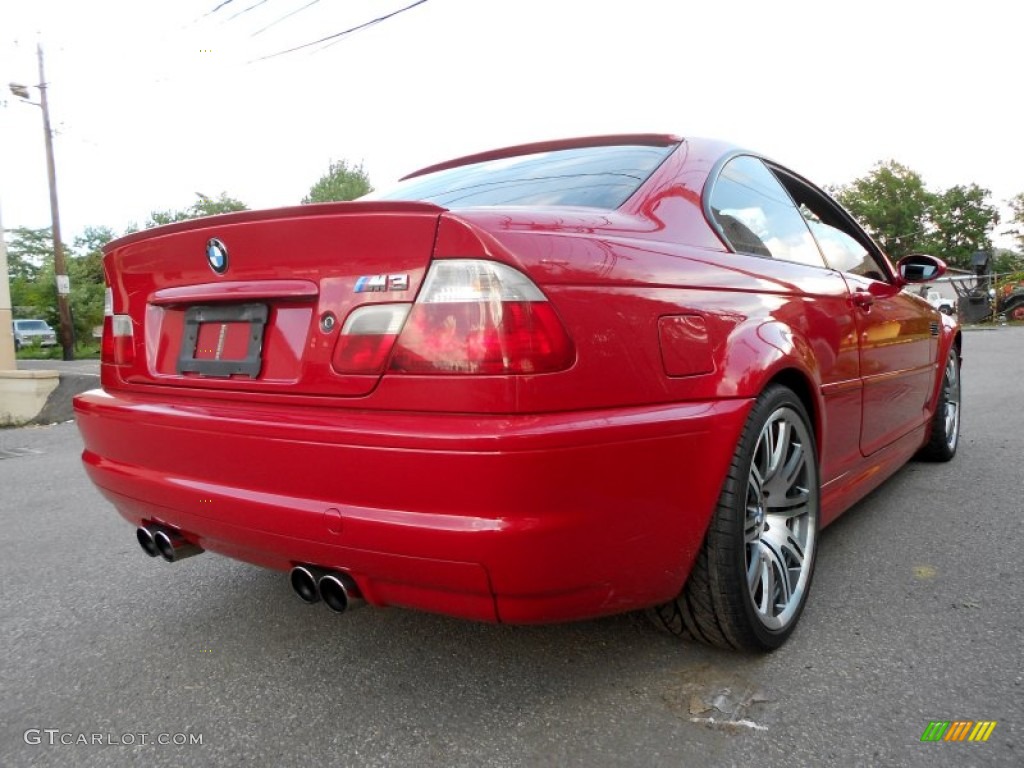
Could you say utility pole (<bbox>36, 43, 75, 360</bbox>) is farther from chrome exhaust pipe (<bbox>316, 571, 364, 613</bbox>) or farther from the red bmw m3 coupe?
chrome exhaust pipe (<bbox>316, 571, 364, 613</bbox>)

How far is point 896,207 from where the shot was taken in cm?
4506

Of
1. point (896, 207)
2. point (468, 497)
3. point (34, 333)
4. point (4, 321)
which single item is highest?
point (896, 207)

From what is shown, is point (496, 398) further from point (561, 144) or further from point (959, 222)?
point (959, 222)

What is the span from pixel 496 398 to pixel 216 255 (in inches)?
36.9

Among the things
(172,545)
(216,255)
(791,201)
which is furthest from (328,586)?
(791,201)

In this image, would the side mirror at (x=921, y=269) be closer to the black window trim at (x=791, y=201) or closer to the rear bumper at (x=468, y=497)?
the black window trim at (x=791, y=201)

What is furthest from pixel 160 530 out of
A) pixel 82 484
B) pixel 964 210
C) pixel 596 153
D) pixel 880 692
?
pixel 964 210

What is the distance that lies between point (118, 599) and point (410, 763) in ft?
5.28

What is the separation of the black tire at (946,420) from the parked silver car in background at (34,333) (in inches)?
1516

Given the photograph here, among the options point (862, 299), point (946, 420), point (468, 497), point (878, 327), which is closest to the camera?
point (468, 497)

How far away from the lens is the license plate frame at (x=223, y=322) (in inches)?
74.4

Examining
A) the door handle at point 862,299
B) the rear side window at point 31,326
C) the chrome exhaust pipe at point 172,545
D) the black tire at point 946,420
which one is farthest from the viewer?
the rear side window at point 31,326

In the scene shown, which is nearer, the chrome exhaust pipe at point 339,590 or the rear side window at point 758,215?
the chrome exhaust pipe at point 339,590

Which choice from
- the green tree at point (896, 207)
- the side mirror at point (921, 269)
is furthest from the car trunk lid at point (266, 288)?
the green tree at point (896, 207)
